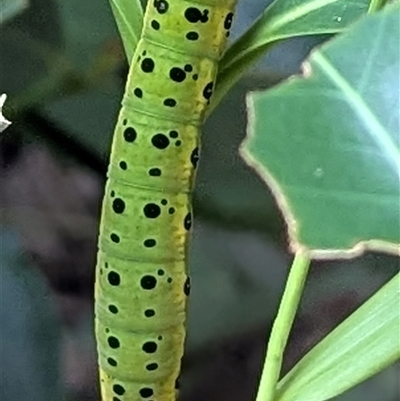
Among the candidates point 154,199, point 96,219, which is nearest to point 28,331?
point 154,199

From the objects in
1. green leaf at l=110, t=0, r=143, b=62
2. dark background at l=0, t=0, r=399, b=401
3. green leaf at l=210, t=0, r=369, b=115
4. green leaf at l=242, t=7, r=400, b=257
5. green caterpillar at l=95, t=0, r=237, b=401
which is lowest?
green leaf at l=242, t=7, r=400, b=257

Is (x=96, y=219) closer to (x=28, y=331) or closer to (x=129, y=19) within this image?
(x=28, y=331)

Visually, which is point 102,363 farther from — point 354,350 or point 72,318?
point 72,318

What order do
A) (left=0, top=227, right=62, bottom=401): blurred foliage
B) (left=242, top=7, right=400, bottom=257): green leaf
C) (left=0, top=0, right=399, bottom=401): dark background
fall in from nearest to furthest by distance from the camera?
1. (left=242, top=7, right=400, bottom=257): green leaf
2. (left=0, top=227, right=62, bottom=401): blurred foliage
3. (left=0, top=0, right=399, bottom=401): dark background

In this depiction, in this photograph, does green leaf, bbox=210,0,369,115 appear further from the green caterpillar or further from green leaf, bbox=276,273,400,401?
green leaf, bbox=276,273,400,401

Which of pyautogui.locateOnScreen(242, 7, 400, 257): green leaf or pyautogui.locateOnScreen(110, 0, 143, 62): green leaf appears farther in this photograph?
pyautogui.locateOnScreen(110, 0, 143, 62): green leaf

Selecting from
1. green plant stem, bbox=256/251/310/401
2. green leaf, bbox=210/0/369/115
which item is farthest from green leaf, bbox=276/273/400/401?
green leaf, bbox=210/0/369/115

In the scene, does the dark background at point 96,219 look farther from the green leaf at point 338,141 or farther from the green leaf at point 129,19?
the green leaf at point 338,141
